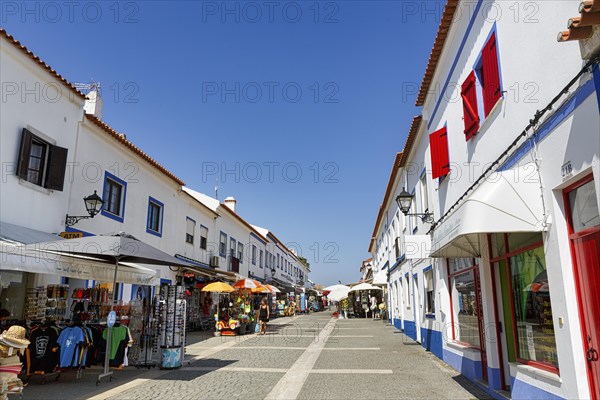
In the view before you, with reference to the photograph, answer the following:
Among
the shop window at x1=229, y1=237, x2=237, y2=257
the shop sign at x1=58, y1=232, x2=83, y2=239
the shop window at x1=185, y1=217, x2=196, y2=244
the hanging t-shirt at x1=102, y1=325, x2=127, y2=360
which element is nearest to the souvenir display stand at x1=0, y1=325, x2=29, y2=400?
the hanging t-shirt at x1=102, y1=325, x2=127, y2=360

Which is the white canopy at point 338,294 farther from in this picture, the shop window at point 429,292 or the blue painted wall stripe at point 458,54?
the blue painted wall stripe at point 458,54

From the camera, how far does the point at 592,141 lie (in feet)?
12.7

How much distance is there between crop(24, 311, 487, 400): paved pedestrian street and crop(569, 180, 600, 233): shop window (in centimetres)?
392

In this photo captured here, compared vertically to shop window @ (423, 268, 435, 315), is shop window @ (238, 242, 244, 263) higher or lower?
higher

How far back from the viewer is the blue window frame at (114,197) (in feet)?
42.9

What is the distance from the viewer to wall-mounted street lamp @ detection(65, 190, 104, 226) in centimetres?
1080

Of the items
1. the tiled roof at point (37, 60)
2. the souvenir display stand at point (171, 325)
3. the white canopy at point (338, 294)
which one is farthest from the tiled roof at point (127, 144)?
the white canopy at point (338, 294)

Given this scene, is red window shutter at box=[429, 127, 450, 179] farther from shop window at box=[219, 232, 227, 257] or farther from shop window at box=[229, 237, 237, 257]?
shop window at box=[229, 237, 237, 257]

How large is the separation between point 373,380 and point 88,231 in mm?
8523

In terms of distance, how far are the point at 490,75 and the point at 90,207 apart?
9.44 metres

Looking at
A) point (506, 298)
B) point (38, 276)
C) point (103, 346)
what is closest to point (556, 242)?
point (506, 298)

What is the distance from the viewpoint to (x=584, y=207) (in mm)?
4305

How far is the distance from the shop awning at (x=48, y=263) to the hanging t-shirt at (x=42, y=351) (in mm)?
1156

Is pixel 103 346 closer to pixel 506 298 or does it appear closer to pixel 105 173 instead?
pixel 105 173
